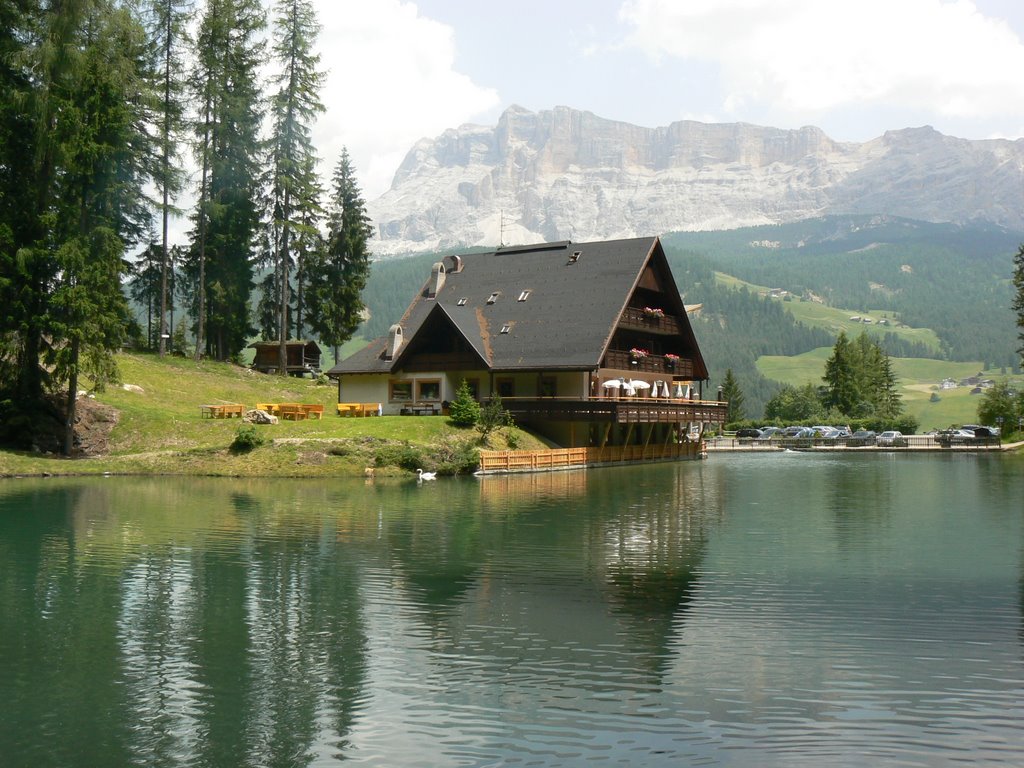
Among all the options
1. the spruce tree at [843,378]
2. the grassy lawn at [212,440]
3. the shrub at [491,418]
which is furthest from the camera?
the spruce tree at [843,378]

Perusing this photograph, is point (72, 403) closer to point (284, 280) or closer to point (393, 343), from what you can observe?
point (393, 343)

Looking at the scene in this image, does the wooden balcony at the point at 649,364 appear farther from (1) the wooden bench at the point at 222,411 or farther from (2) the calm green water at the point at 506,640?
(2) the calm green water at the point at 506,640

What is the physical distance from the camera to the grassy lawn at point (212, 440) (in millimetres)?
47125

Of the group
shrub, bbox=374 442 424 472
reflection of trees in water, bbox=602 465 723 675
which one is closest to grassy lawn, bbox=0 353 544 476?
shrub, bbox=374 442 424 472

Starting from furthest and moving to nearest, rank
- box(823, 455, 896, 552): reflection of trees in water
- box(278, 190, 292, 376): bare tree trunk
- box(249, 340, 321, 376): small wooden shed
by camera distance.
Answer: box(249, 340, 321, 376): small wooden shed → box(278, 190, 292, 376): bare tree trunk → box(823, 455, 896, 552): reflection of trees in water

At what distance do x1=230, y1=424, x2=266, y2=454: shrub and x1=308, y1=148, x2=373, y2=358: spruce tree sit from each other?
31926 mm

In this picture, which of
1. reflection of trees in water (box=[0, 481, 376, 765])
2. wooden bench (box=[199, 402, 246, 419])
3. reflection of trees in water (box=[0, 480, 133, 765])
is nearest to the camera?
reflection of trees in water (box=[0, 480, 133, 765])

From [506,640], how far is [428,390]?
46940 mm

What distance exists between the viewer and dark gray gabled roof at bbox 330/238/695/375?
6000 centimetres

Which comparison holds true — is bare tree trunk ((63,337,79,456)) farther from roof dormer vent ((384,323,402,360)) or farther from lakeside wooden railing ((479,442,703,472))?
lakeside wooden railing ((479,442,703,472))

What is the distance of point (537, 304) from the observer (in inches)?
2562

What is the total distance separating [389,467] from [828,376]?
93.7 meters

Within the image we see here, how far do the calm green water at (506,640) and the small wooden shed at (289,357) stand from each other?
4836cm

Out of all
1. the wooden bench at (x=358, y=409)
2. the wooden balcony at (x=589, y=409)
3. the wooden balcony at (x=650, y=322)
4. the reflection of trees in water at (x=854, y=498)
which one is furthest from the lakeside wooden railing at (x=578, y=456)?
the wooden bench at (x=358, y=409)
